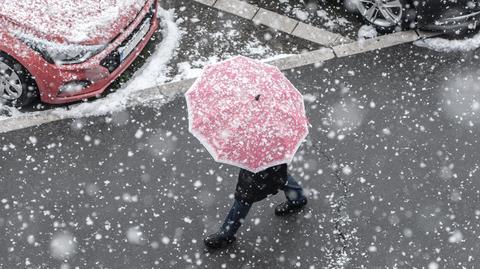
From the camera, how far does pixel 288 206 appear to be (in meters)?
6.48

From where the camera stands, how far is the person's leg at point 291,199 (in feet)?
20.2

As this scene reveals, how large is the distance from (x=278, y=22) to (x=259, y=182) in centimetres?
332

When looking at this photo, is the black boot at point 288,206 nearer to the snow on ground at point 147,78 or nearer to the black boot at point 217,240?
the black boot at point 217,240

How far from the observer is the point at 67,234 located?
20.6 feet

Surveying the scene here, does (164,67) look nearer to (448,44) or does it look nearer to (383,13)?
(383,13)

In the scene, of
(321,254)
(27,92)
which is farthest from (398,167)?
(27,92)

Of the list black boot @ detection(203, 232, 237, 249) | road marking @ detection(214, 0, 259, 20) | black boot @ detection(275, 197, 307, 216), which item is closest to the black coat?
black boot @ detection(203, 232, 237, 249)

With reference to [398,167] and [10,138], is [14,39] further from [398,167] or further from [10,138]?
[398,167]

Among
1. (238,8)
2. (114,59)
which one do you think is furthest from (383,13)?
(114,59)

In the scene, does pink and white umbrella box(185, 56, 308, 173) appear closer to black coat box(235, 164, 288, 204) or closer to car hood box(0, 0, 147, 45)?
black coat box(235, 164, 288, 204)

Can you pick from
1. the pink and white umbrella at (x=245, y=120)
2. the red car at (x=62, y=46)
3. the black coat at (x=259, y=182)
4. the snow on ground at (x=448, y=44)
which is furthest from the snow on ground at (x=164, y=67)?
the pink and white umbrella at (x=245, y=120)

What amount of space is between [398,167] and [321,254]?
1.37 meters

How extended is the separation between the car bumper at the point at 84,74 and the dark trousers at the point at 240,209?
6.98 ft

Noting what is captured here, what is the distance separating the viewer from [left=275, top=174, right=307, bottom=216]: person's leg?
617 centimetres
